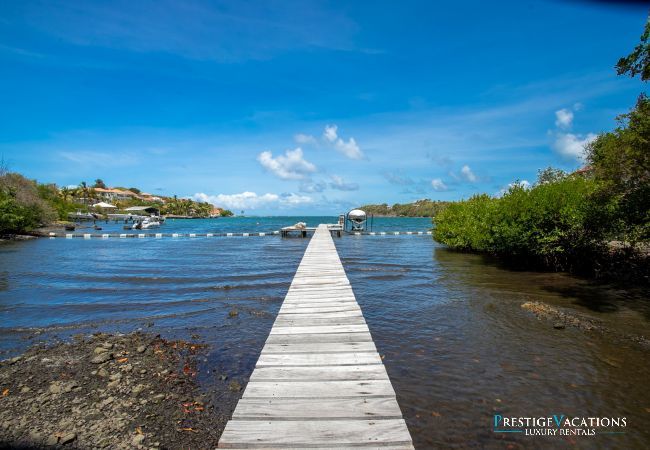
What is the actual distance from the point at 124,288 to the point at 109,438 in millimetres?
10124

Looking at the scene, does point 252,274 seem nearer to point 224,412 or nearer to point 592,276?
point 224,412

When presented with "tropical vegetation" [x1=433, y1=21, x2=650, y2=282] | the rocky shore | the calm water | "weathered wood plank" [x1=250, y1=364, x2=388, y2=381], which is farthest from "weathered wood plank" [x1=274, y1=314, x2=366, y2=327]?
"tropical vegetation" [x1=433, y1=21, x2=650, y2=282]

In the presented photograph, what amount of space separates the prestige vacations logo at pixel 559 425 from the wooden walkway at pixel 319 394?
1.61 metres

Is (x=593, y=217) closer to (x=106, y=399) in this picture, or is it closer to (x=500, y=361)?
(x=500, y=361)

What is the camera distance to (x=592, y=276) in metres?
14.4

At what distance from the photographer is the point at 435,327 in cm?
822

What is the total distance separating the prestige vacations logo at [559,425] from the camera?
4355mm

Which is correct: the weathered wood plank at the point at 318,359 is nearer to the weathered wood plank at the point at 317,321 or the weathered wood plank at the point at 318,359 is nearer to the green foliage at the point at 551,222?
the weathered wood plank at the point at 317,321

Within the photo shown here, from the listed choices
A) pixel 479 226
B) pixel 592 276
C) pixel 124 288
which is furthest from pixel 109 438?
pixel 479 226

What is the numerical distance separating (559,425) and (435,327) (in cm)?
376

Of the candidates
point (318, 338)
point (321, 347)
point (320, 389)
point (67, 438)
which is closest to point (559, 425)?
point (320, 389)

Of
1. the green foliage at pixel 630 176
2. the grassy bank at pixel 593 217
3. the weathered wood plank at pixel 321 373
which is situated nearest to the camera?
the weathered wood plank at pixel 321 373

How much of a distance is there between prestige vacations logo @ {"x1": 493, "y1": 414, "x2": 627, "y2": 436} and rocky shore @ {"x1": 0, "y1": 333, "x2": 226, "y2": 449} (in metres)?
3.62

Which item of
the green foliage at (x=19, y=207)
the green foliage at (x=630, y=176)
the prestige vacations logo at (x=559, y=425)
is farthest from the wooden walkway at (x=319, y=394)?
the green foliage at (x=19, y=207)
